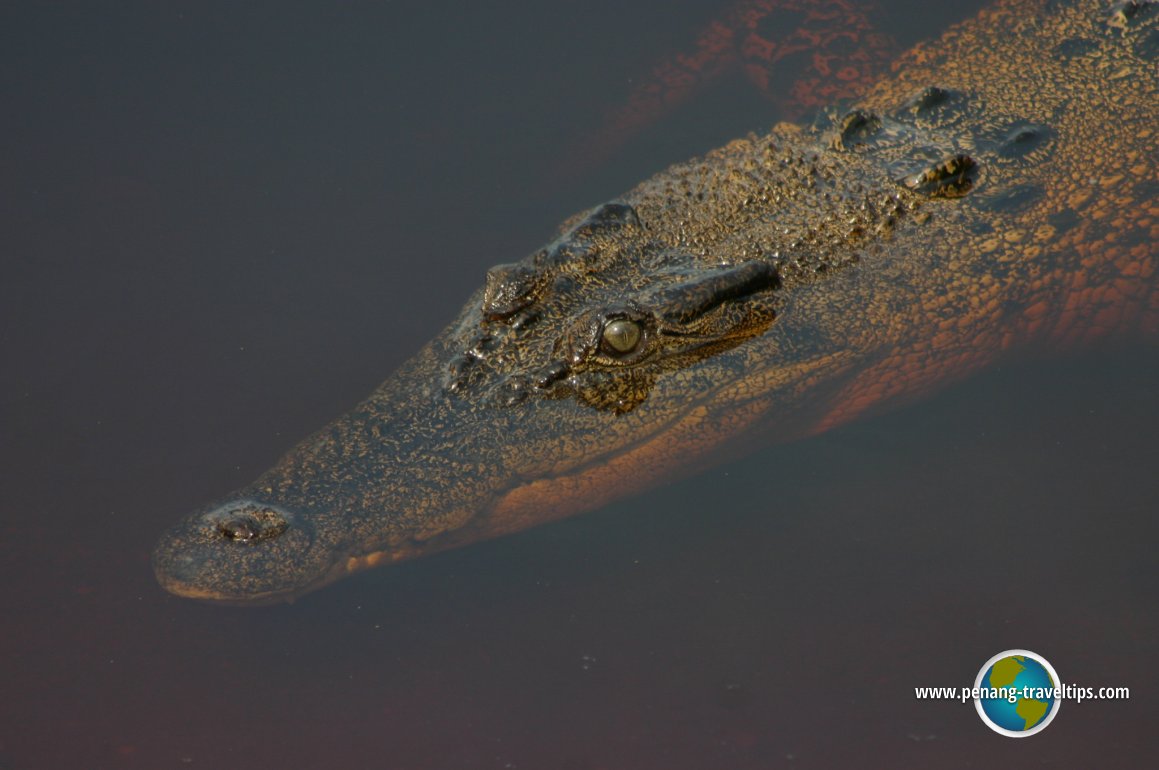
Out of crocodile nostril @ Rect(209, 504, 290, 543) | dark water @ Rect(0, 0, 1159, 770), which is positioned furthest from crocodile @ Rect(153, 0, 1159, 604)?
dark water @ Rect(0, 0, 1159, 770)

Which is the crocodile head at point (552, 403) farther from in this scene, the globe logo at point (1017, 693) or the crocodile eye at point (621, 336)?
the globe logo at point (1017, 693)

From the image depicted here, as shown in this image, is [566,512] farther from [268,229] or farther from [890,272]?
[268,229]

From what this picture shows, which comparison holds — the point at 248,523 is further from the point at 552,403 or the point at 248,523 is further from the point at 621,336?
the point at 621,336

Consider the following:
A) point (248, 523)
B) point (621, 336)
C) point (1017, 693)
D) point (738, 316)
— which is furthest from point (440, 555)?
point (1017, 693)

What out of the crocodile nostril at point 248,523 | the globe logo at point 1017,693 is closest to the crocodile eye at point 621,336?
the crocodile nostril at point 248,523

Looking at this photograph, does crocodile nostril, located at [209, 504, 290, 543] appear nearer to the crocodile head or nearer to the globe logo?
the crocodile head

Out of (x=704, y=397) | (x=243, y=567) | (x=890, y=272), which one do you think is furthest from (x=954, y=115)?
(x=243, y=567)
